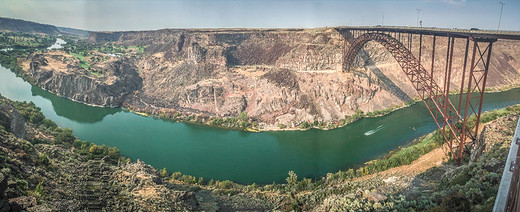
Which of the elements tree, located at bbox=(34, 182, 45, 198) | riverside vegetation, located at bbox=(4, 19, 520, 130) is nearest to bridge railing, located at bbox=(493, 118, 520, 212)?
tree, located at bbox=(34, 182, 45, 198)

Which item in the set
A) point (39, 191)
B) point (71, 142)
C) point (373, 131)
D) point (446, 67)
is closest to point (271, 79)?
point (373, 131)

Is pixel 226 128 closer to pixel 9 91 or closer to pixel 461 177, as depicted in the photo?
pixel 461 177

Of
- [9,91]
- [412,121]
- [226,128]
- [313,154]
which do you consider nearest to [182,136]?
[226,128]

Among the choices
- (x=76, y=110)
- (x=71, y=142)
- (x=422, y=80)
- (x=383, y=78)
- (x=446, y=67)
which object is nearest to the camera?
(x=446, y=67)

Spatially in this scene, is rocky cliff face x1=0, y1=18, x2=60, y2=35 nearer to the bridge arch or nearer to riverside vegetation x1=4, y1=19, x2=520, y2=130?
riverside vegetation x1=4, y1=19, x2=520, y2=130

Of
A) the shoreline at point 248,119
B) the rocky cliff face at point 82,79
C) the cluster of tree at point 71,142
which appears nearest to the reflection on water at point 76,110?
the rocky cliff face at point 82,79

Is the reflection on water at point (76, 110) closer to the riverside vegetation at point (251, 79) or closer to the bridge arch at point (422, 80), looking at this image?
the riverside vegetation at point (251, 79)

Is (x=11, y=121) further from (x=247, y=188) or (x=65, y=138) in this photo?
(x=247, y=188)
